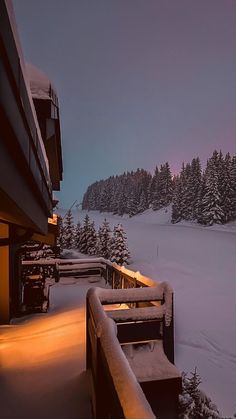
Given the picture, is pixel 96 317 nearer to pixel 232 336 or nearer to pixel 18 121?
pixel 18 121

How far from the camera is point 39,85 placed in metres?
9.21

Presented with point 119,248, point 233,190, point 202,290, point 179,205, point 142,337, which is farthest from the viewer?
point 179,205

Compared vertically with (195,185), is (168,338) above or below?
below

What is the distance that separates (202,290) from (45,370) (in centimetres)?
2309

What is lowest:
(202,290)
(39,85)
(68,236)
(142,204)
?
(202,290)

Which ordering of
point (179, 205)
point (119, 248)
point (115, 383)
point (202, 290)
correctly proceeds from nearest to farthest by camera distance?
1. point (115, 383)
2. point (202, 290)
3. point (119, 248)
4. point (179, 205)

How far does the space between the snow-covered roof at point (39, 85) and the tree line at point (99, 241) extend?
25.1 metres

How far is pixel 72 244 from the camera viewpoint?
170 ft

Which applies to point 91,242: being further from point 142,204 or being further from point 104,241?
point 142,204

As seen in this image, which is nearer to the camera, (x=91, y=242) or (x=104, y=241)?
(x=104, y=241)

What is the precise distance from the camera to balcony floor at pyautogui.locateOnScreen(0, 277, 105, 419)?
11.9 ft

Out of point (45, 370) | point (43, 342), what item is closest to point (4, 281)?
point (43, 342)

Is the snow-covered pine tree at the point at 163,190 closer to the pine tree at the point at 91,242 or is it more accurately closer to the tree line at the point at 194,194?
the tree line at the point at 194,194

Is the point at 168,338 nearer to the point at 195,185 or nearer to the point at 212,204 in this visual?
the point at 212,204
